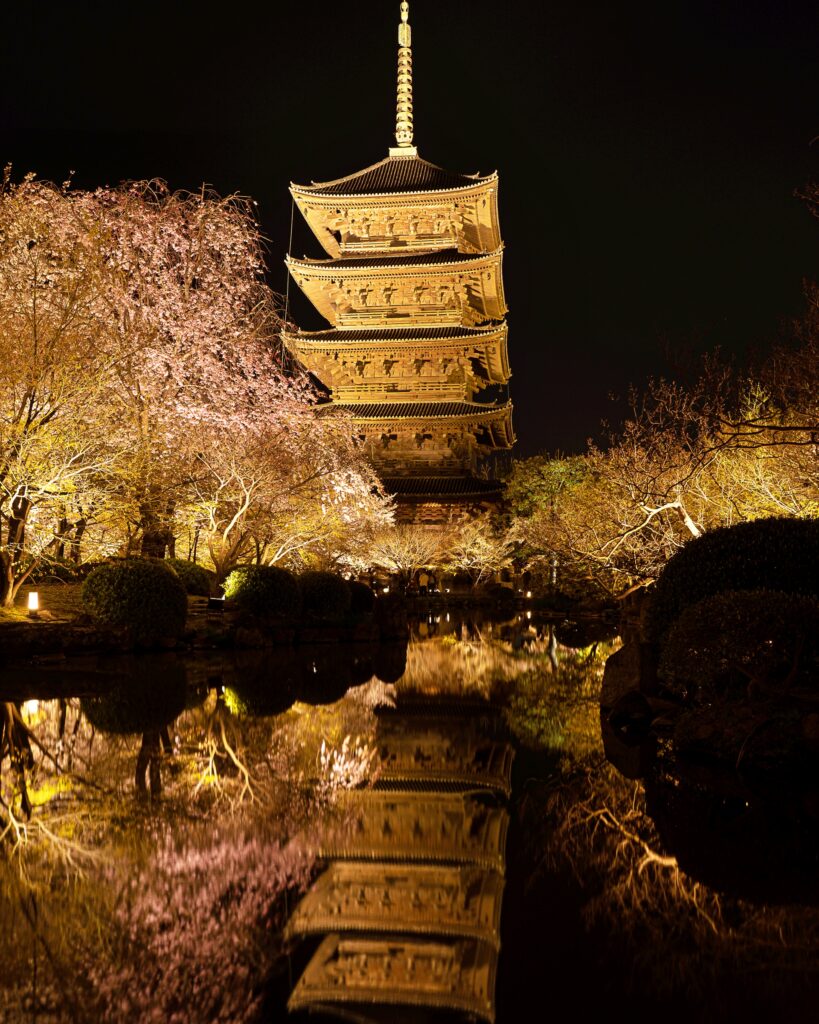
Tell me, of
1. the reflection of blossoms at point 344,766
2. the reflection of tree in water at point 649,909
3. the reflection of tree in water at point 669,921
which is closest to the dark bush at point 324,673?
the reflection of blossoms at point 344,766

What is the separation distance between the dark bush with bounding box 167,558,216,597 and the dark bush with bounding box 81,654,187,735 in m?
8.09

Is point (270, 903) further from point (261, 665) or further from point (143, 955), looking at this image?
point (261, 665)

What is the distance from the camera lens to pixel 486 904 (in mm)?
4688

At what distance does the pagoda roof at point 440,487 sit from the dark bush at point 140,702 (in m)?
26.6

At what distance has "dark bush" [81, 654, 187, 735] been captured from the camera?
9320 mm

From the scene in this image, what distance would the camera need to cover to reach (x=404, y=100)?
161 ft

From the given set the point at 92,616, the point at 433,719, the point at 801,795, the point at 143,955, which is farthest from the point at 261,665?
the point at 143,955

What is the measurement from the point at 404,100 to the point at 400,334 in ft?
55.1

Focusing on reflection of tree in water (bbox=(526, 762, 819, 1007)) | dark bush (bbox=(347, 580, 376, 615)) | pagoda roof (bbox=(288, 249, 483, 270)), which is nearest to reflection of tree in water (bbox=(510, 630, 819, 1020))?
reflection of tree in water (bbox=(526, 762, 819, 1007))

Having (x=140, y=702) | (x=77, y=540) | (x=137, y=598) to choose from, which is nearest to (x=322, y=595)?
(x=77, y=540)

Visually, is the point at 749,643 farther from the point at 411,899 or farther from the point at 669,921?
the point at 411,899

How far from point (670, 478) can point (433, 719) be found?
1620 cm

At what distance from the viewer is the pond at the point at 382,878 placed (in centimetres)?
372

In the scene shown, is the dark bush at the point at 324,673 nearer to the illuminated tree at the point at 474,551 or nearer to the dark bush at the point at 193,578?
the dark bush at the point at 193,578
